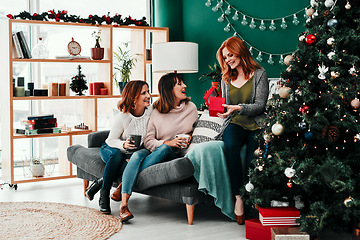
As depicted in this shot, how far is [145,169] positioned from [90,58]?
2.06 meters

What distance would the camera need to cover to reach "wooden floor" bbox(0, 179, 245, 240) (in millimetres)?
3186

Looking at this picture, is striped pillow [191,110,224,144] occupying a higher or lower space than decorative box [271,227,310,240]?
higher

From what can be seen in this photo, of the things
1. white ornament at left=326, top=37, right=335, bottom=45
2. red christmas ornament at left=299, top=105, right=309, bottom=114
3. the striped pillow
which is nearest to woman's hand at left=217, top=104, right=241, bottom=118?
the striped pillow

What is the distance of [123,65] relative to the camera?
18.0 ft

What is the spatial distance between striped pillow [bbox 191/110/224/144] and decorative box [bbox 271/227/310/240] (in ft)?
3.43

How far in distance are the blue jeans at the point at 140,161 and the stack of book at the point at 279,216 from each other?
2.89ft

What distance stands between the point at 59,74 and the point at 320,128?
3519 mm

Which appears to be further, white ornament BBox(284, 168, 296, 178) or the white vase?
the white vase

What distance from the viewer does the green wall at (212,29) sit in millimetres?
4355

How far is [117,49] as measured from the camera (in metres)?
5.82

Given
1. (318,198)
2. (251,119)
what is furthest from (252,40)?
(318,198)

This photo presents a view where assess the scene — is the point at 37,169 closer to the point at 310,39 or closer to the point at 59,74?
the point at 59,74

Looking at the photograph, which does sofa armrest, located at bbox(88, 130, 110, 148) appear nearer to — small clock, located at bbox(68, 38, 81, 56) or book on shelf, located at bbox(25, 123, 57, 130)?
book on shelf, located at bbox(25, 123, 57, 130)

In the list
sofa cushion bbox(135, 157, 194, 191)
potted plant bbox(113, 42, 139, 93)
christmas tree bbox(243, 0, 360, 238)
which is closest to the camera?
christmas tree bbox(243, 0, 360, 238)
